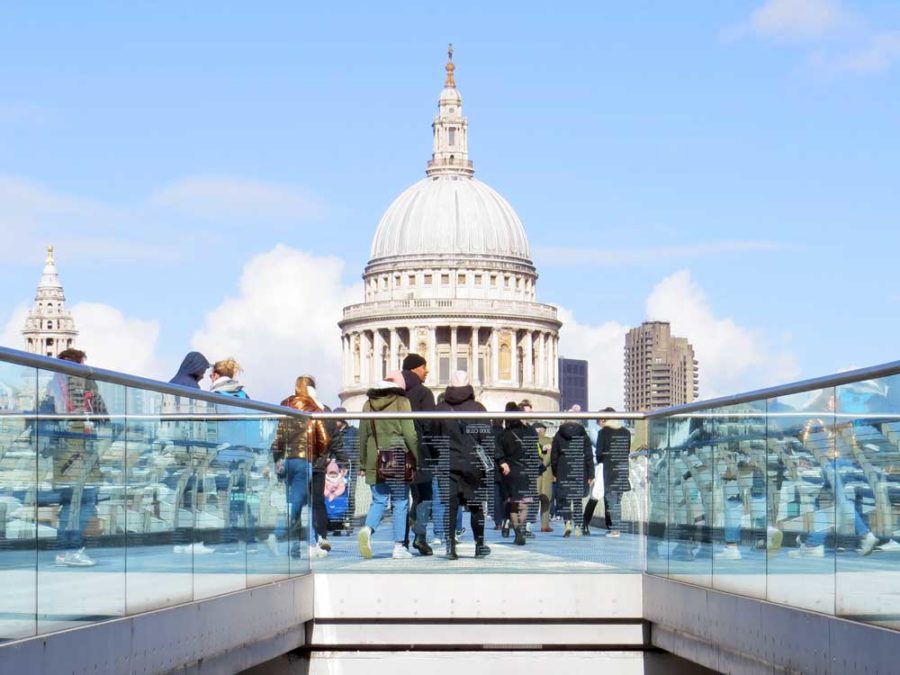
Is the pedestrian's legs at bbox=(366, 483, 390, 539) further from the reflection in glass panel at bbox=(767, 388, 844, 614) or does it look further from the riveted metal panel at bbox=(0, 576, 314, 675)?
the reflection in glass panel at bbox=(767, 388, 844, 614)

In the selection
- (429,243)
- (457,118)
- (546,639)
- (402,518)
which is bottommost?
(546,639)

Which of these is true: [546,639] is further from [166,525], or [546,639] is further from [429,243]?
[429,243]

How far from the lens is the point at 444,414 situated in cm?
1551

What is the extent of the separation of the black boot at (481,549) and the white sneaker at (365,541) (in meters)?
0.89

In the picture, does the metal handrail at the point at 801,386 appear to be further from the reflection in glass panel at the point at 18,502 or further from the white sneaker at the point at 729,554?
the reflection in glass panel at the point at 18,502

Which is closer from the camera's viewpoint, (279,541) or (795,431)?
(795,431)

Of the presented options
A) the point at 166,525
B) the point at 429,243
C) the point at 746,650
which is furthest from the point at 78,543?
the point at 429,243

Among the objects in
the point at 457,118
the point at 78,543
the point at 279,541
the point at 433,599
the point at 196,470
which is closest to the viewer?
the point at 78,543

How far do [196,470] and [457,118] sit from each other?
537ft

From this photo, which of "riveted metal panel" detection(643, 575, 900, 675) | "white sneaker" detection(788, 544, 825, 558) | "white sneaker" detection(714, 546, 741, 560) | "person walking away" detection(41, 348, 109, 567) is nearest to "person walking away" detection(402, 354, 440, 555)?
"riveted metal panel" detection(643, 575, 900, 675)

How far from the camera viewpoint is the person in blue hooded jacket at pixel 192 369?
14781 mm

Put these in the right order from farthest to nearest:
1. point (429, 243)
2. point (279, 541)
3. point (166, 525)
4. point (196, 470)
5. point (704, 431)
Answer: point (429, 243)
point (279, 541)
point (704, 431)
point (196, 470)
point (166, 525)

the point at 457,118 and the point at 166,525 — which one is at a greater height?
the point at 457,118

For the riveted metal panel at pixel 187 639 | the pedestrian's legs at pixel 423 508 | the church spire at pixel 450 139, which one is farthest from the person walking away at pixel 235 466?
the church spire at pixel 450 139
